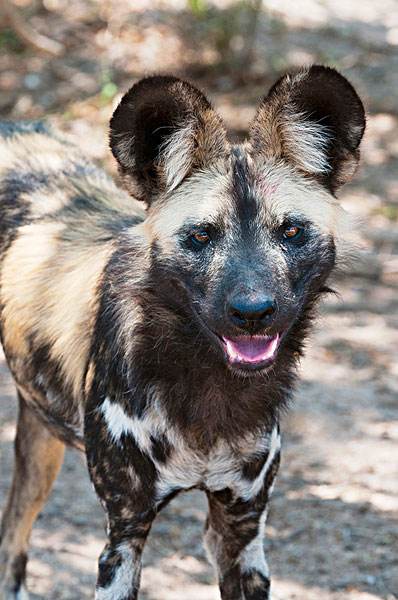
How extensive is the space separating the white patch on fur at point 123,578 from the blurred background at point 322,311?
2.78 feet

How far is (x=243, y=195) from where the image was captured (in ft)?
9.39

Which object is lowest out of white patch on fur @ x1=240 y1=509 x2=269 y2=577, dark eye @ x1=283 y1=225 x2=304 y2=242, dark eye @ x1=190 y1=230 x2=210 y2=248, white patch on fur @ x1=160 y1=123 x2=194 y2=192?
white patch on fur @ x1=240 y1=509 x2=269 y2=577

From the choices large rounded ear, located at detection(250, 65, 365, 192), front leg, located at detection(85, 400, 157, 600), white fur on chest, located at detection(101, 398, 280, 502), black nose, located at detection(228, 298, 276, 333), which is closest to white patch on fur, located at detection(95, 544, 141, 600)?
front leg, located at detection(85, 400, 157, 600)

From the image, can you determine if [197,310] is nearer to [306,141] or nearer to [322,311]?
[306,141]

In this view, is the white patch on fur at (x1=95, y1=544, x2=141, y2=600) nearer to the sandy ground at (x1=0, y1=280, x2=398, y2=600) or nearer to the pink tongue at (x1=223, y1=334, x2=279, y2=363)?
the pink tongue at (x1=223, y1=334, x2=279, y2=363)

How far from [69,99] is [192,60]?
103 centimetres

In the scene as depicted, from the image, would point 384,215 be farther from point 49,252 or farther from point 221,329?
point 221,329

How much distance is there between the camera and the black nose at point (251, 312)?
2691 millimetres

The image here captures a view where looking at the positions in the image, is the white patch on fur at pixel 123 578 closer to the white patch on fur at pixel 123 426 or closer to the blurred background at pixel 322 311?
the white patch on fur at pixel 123 426

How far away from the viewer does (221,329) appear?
2803mm

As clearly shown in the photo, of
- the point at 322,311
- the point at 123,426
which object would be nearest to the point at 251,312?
the point at 123,426

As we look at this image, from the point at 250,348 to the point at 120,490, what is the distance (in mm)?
578

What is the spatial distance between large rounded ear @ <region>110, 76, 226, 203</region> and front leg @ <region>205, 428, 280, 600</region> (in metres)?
0.83

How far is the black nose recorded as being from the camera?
2.69 metres
